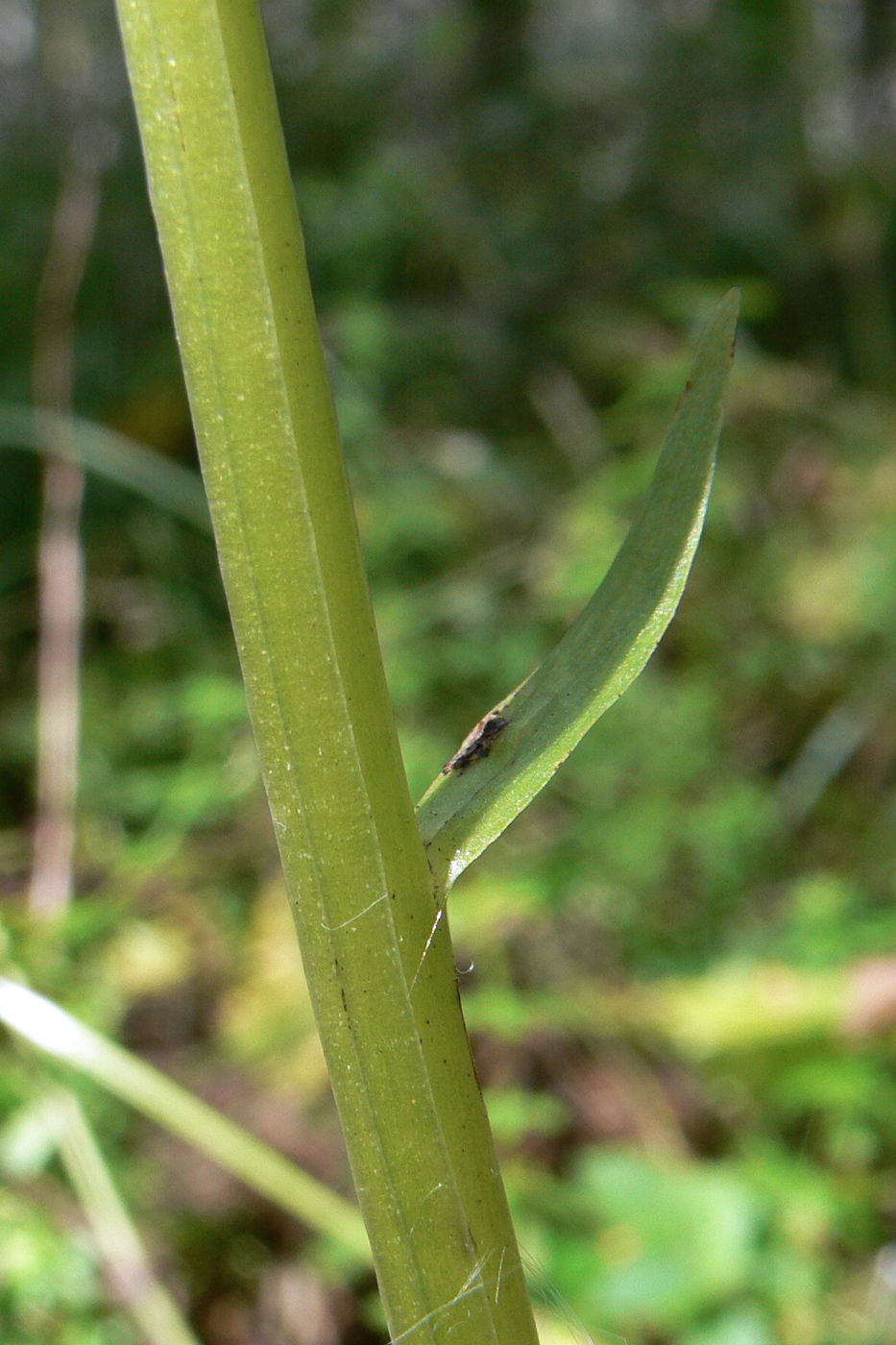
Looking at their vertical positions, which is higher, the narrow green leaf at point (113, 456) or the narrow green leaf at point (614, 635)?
the narrow green leaf at point (113, 456)

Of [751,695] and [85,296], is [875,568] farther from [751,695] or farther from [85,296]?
[85,296]

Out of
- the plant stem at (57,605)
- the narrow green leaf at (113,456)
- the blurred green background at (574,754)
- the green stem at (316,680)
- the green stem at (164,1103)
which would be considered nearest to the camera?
the green stem at (316,680)

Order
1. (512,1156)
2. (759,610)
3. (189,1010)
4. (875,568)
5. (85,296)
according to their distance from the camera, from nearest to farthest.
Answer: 1. (512,1156)
2. (189,1010)
3. (875,568)
4. (759,610)
5. (85,296)

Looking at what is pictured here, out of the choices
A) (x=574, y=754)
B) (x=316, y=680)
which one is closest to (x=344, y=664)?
(x=316, y=680)

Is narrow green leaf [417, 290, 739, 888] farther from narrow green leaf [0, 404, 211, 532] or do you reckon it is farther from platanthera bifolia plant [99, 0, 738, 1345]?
narrow green leaf [0, 404, 211, 532]

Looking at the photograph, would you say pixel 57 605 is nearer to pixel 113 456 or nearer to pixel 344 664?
pixel 113 456

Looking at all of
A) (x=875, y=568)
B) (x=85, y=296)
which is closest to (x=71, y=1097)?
(x=875, y=568)

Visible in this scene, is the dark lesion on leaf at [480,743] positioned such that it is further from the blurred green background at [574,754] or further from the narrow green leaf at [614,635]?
the blurred green background at [574,754]

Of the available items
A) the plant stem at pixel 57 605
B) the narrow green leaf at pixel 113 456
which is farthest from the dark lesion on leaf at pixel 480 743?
the narrow green leaf at pixel 113 456
